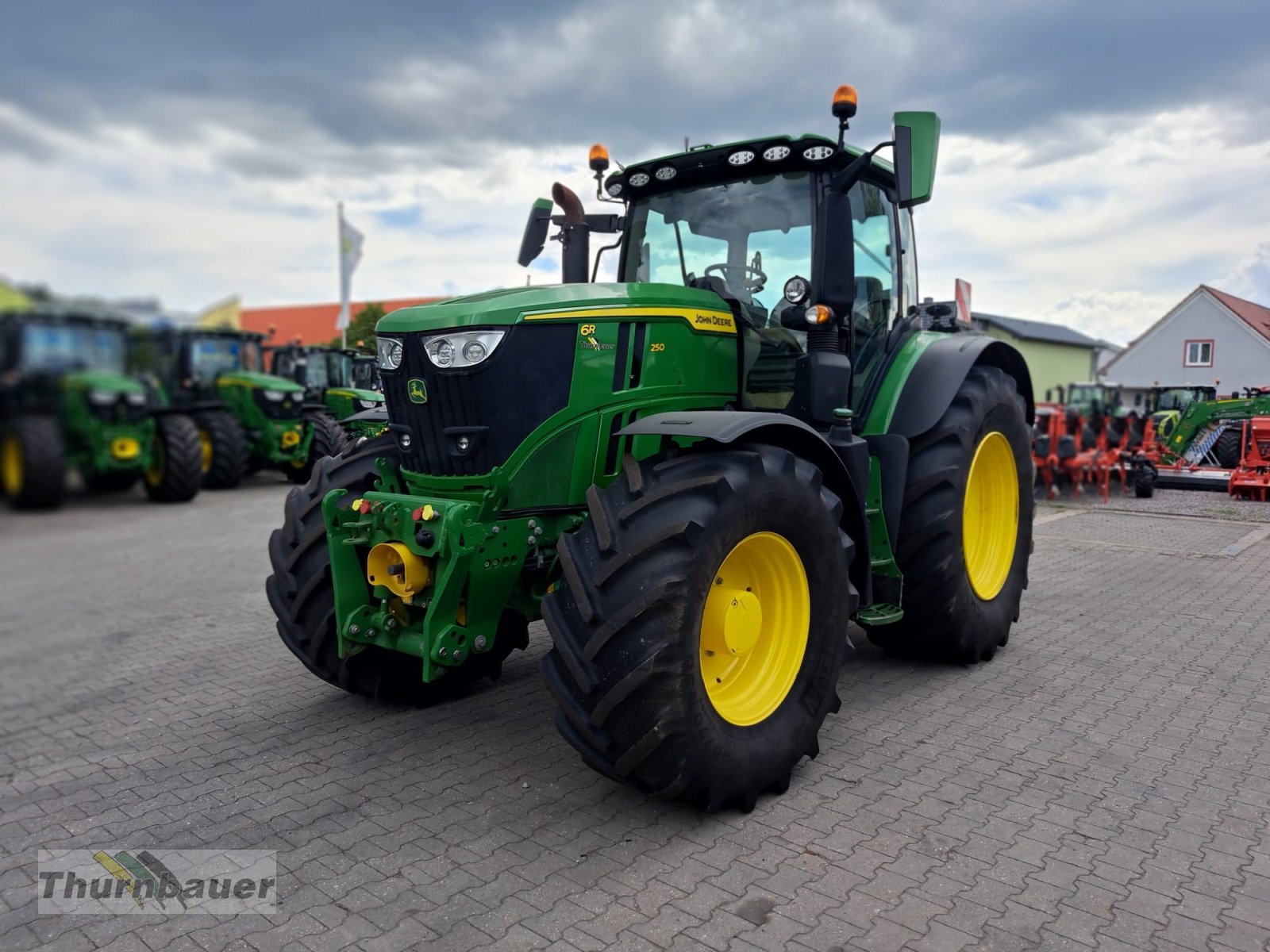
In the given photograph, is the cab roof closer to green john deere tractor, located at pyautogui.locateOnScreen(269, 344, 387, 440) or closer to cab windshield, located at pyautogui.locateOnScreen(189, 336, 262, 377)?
green john deere tractor, located at pyautogui.locateOnScreen(269, 344, 387, 440)

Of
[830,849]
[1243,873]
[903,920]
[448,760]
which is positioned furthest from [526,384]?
[1243,873]

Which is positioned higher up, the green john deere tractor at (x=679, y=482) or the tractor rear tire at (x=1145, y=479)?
the green john deere tractor at (x=679, y=482)

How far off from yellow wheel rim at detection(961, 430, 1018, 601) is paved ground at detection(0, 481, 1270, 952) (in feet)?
1.64

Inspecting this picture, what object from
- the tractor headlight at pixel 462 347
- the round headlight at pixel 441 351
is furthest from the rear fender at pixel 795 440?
the round headlight at pixel 441 351

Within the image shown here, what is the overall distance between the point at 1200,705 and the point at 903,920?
271cm

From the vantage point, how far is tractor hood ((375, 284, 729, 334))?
344cm

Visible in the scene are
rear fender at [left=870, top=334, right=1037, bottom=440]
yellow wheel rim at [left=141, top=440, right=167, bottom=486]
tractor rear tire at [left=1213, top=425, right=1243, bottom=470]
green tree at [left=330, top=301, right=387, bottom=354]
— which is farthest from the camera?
tractor rear tire at [left=1213, top=425, right=1243, bottom=470]

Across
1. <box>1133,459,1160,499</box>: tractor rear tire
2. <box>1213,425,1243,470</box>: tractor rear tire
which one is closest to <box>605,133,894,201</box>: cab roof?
<box>1213,425,1243,470</box>: tractor rear tire

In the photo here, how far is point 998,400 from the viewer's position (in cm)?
523

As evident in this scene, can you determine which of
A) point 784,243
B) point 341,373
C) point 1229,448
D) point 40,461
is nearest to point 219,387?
point 40,461

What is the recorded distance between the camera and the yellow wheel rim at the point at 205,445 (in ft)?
4.39

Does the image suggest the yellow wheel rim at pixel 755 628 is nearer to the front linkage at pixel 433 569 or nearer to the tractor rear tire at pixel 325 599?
the front linkage at pixel 433 569

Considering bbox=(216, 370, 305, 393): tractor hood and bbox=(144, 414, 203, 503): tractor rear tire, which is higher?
bbox=(216, 370, 305, 393): tractor hood

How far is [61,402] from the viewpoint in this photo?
0.83 metres
